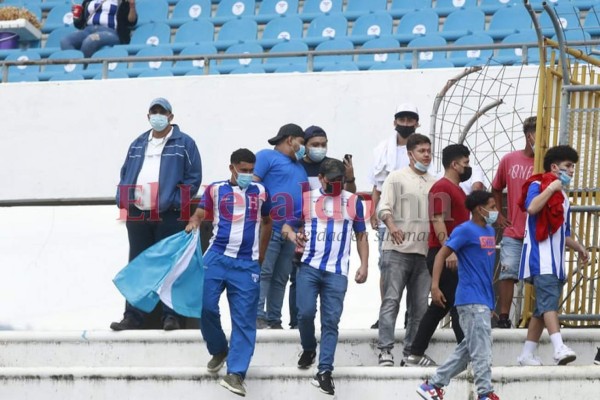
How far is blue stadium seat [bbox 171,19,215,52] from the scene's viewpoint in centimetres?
1560

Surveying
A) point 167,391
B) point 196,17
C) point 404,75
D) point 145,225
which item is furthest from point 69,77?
point 167,391

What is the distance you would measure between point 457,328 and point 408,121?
1814 millimetres

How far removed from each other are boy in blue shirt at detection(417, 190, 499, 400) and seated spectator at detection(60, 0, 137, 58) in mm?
8037

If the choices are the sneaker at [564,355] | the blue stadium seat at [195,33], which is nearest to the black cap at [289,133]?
the sneaker at [564,355]

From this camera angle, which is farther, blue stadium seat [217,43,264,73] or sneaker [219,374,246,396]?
blue stadium seat [217,43,264,73]

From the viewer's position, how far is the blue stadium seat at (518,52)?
1307 cm

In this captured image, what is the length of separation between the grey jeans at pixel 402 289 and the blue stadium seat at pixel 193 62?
590cm

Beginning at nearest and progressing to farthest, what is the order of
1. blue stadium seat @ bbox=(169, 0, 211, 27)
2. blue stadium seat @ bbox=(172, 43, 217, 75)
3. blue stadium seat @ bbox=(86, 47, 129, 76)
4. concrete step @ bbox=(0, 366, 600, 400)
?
concrete step @ bbox=(0, 366, 600, 400), blue stadium seat @ bbox=(172, 43, 217, 75), blue stadium seat @ bbox=(86, 47, 129, 76), blue stadium seat @ bbox=(169, 0, 211, 27)

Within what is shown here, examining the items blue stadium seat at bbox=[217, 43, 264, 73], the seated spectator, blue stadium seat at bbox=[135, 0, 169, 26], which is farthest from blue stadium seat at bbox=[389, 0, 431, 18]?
the seated spectator

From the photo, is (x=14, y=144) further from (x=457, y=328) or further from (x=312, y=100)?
(x=457, y=328)

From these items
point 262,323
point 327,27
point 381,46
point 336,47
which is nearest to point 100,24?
point 327,27

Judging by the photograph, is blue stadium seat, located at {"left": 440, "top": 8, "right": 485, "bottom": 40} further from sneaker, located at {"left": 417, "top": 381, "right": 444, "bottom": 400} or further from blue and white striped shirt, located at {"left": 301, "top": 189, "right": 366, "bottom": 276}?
sneaker, located at {"left": 417, "top": 381, "right": 444, "bottom": 400}

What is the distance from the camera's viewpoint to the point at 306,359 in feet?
29.0

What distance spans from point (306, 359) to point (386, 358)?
2.14 feet
